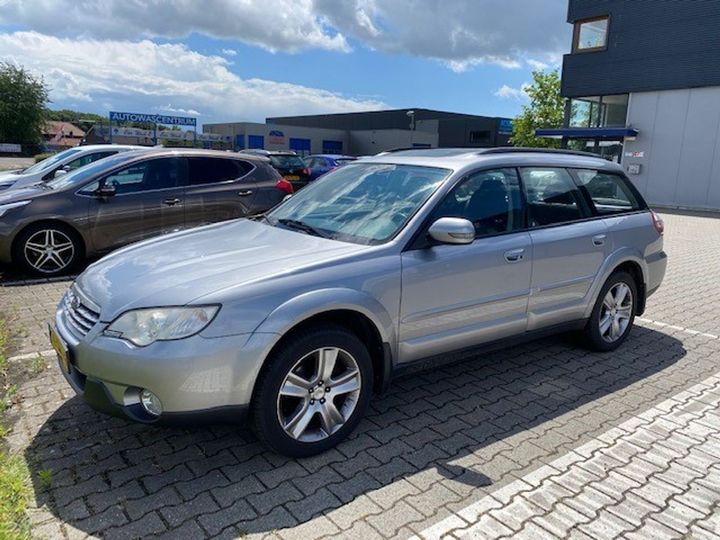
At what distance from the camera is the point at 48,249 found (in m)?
6.89

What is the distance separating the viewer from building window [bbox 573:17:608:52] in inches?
981

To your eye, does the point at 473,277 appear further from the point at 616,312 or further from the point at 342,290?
the point at 616,312

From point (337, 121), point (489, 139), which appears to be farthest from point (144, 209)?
point (337, 121)

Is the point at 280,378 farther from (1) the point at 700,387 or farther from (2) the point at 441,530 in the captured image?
(1) the point at 700,387

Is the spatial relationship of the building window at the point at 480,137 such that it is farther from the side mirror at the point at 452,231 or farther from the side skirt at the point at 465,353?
the side mirror at the point at 452,231

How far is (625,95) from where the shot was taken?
2459cm

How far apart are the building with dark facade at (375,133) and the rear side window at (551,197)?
148 ft

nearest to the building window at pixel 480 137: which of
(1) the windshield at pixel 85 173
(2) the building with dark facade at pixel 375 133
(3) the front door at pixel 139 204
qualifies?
(2) the building with dark facade at pixel 375 133

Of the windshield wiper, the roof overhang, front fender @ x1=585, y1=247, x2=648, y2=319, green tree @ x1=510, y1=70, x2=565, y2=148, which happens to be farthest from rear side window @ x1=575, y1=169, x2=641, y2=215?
green tree @ x1=510, y1=70, x2=565, y2=148

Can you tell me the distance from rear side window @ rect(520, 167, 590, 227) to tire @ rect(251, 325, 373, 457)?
1.85 m

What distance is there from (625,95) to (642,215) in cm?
2252

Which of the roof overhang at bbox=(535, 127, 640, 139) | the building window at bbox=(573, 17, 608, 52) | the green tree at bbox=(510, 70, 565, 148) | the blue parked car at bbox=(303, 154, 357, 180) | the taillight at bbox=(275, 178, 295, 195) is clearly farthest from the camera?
the green tree at bbox=(510, 70, 565, 148)

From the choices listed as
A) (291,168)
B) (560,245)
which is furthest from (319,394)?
(291,168)

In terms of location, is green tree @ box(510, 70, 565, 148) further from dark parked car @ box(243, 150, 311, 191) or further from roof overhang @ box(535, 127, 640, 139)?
dark parked car @ box(243, 150, 311, 191)
